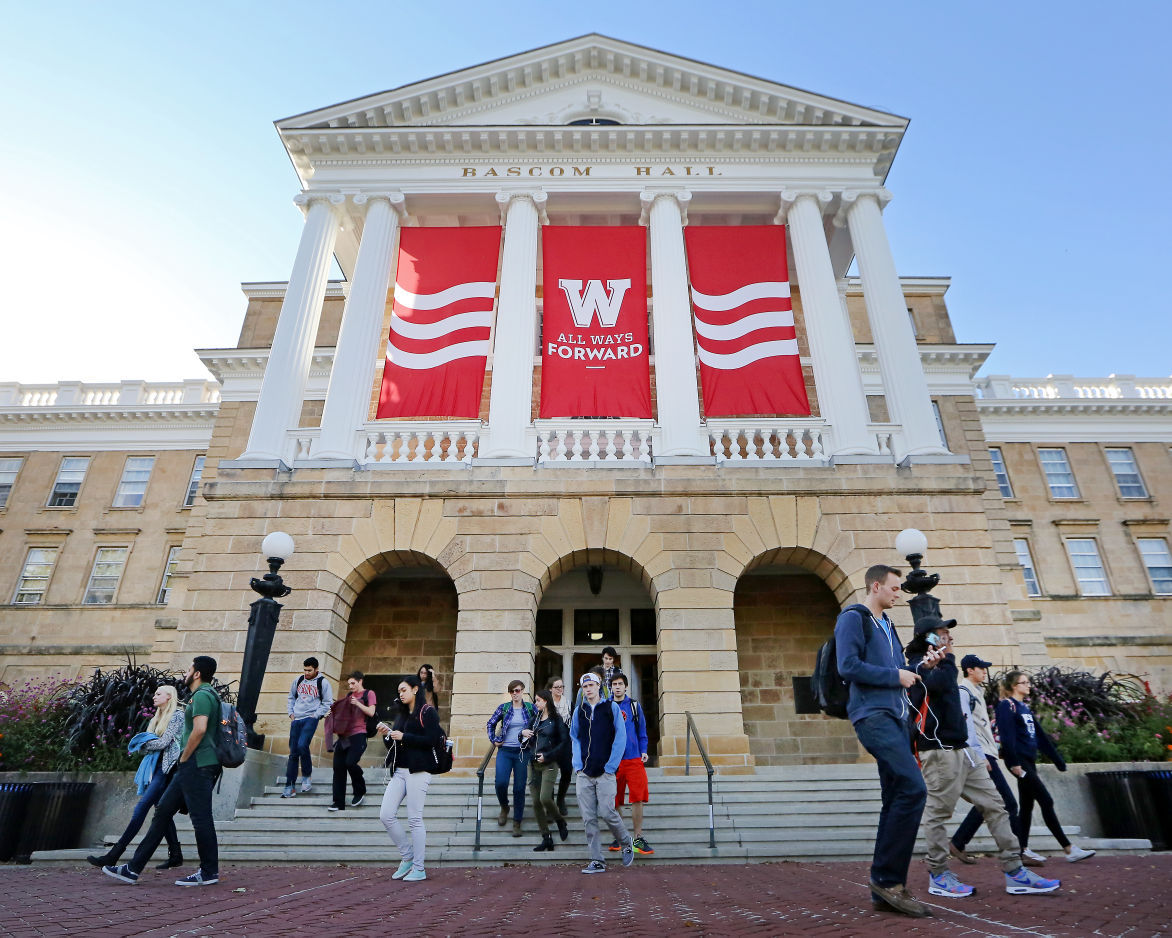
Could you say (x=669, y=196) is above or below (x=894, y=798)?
above

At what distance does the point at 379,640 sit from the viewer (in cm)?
1553

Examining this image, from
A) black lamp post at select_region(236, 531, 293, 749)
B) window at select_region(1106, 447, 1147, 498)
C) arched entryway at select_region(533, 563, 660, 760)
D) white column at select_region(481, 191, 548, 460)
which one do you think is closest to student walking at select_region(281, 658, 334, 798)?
black lamp post at select_region(236, 531, 293, 749)

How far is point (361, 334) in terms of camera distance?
1557cm

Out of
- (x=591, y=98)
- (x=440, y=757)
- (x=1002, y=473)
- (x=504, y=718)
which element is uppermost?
(x=591, y=98)

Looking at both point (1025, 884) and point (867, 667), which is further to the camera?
point (1025, 884)

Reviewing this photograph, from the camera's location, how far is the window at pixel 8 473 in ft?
97.5

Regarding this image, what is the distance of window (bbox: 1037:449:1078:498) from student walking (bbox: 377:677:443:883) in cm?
2798

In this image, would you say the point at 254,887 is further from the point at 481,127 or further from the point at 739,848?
the point at 481,127

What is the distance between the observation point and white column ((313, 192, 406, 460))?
572 inches

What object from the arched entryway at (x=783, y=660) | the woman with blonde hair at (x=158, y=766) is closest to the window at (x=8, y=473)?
the woman with blonde hair at (x=158, y=766)

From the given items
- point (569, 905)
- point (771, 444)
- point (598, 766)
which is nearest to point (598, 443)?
point (771, 444)

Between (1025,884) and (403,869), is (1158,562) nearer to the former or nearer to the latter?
(1025,884)

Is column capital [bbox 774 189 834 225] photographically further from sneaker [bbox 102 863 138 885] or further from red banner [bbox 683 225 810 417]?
sneaker [bbox 102 863 138 885]

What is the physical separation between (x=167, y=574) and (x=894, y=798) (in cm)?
2925
